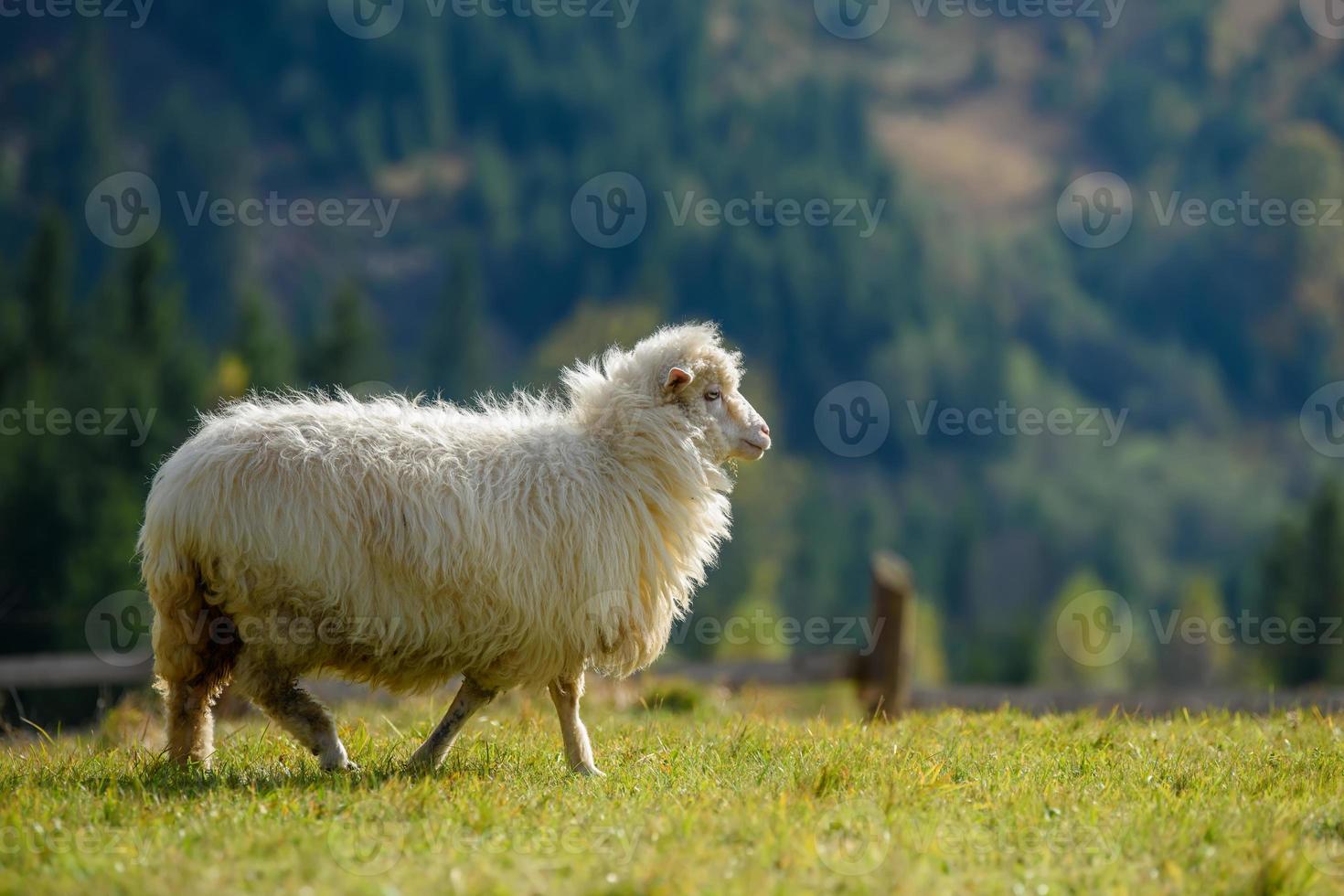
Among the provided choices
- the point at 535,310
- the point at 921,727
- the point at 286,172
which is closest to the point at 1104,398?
the point at 535,310

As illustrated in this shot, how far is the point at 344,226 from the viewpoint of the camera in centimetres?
14988

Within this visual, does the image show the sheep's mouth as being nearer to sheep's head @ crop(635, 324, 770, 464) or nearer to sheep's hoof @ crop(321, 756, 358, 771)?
sheep's head @ crop(635, 324, 770, 464)

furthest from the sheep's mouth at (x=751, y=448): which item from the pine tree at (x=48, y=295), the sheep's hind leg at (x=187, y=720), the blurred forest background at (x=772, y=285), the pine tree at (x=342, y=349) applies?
the pine tree at (x=48, y=295)

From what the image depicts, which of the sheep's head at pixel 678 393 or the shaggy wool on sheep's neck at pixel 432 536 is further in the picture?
the sheep's head at pixel 678 393

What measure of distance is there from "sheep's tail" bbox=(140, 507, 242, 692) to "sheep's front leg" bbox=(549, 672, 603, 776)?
1.49 m

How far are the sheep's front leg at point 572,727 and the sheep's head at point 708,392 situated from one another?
1.42 metres

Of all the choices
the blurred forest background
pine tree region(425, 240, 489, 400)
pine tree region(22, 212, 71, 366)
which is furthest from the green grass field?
pine tree region(425, 240, 489, 400)

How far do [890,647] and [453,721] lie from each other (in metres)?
6.54

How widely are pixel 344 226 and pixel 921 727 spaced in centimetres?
14804

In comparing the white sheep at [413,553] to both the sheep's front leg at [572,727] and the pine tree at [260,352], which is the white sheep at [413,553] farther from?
the pine tree at [260,352]

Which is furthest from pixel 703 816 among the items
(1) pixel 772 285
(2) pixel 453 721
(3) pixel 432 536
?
(1) pixel 772 285

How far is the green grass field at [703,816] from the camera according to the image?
4.80 m

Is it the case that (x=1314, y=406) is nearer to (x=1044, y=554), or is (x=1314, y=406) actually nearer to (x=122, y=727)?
(x=1044, y=554)

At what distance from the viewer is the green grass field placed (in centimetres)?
480
